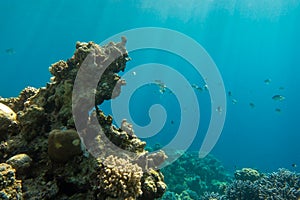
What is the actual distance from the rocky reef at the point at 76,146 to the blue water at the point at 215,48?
47105 mm

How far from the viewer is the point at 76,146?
4059mm

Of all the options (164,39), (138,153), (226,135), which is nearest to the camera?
(138,153)

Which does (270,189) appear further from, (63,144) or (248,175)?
(63,144)

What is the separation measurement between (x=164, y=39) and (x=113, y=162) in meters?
78.4

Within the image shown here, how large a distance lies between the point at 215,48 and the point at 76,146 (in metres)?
90.8

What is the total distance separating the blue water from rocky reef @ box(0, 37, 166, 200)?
47.1 meters

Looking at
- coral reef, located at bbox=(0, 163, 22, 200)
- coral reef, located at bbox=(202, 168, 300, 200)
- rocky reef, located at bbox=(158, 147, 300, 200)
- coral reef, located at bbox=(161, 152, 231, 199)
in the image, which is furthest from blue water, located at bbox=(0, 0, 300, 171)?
coral reef, located at bbox=(0, 163, 22, 200)

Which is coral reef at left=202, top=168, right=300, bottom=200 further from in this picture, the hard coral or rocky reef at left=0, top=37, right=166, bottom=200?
the hard coral

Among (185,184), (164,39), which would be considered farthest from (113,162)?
(164,39)

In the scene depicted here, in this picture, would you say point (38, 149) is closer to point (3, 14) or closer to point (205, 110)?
point (3, 14)

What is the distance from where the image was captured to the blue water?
6431 cm

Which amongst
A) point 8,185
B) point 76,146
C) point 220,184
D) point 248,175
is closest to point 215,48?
point 220,184

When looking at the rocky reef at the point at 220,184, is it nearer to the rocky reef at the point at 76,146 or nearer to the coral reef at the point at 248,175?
the coral reef at the point at 248,175

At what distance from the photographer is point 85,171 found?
407 cm
